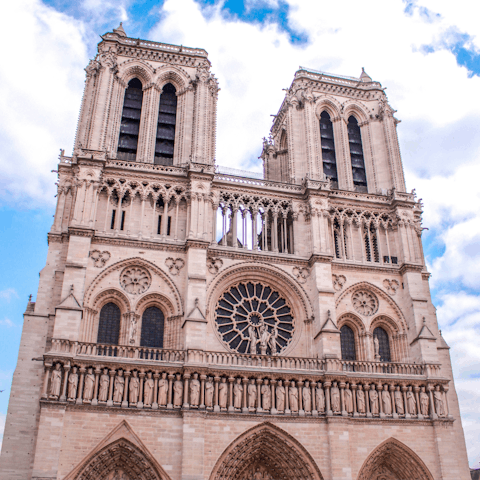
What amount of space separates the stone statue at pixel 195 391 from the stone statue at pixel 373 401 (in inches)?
272

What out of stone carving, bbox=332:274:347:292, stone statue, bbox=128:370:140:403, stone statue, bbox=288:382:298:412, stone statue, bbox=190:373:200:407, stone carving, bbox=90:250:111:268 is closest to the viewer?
stone statue, bbox=128:370:140:403

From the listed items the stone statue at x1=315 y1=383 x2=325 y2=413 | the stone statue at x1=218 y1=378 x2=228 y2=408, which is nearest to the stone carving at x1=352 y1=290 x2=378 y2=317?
the stone statue at x1=315 y1=383 x2=325 y2=413

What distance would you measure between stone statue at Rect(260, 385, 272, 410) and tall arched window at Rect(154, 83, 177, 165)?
11.9m

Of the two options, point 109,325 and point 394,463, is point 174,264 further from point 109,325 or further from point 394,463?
point 394,463

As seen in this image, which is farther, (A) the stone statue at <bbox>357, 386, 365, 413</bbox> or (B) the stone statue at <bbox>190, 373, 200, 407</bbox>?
(A) the stone statue at <bbox>357, 386, 365, 413</bbox>

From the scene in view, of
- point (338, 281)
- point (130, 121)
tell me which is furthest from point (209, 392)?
point (130, 121)

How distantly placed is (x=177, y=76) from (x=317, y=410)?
58.8 ft

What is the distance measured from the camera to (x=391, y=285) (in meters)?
25.8

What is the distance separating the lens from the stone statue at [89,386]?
19406mm

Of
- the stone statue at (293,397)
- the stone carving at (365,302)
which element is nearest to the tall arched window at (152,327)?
the stone statue at (293,397)

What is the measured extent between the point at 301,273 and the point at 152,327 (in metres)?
7.00

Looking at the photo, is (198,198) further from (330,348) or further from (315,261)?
(330,348)

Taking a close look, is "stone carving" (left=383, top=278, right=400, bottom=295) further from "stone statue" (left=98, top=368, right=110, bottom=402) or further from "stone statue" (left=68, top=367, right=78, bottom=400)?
"stone statue" (left=68, top=367, right=78, bottom=400)

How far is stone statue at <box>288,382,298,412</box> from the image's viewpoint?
21078 mm
